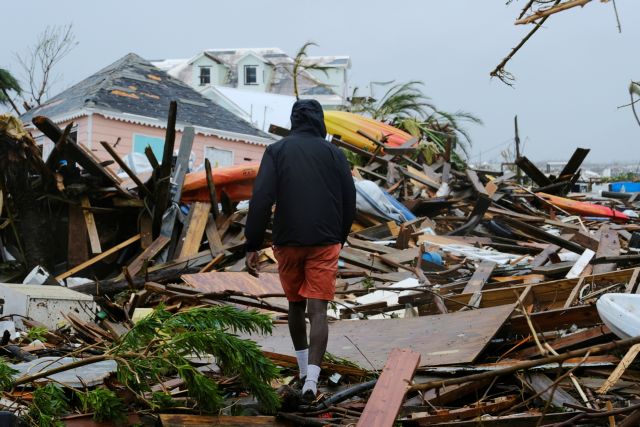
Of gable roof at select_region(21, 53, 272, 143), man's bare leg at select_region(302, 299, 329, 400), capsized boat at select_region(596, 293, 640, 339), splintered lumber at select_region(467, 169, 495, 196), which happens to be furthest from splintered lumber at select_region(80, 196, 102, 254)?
gable roof at select_region(21, 53, 272, 143)

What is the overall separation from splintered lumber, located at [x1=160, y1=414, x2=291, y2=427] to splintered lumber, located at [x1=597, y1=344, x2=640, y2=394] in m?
1.70

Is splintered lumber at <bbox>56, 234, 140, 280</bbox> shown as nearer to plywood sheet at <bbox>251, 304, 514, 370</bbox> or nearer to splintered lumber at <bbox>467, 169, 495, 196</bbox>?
plywood sheet at <bbox>251, 304, 514, 370</bbox>

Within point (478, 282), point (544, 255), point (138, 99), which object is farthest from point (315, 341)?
point (138, 99)

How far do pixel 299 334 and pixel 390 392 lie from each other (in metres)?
0.93

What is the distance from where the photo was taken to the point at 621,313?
3.78 m

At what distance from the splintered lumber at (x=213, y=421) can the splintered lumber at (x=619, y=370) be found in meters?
1.70

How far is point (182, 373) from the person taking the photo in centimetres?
329

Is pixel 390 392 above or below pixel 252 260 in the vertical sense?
below

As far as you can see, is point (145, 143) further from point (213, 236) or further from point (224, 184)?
point (213, 236)

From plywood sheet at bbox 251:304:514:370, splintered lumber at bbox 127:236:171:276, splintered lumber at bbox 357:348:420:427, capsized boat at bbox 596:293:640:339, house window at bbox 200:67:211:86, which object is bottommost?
house window at bbox 200:67:211:86

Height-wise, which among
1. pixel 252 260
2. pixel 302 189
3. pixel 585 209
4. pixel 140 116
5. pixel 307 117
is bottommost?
pixel 140 116

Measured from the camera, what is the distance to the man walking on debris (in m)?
4.17

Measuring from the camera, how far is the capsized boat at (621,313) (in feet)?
12.2

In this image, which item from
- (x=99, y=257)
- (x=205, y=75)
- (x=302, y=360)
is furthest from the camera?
(x=205, y=75)
